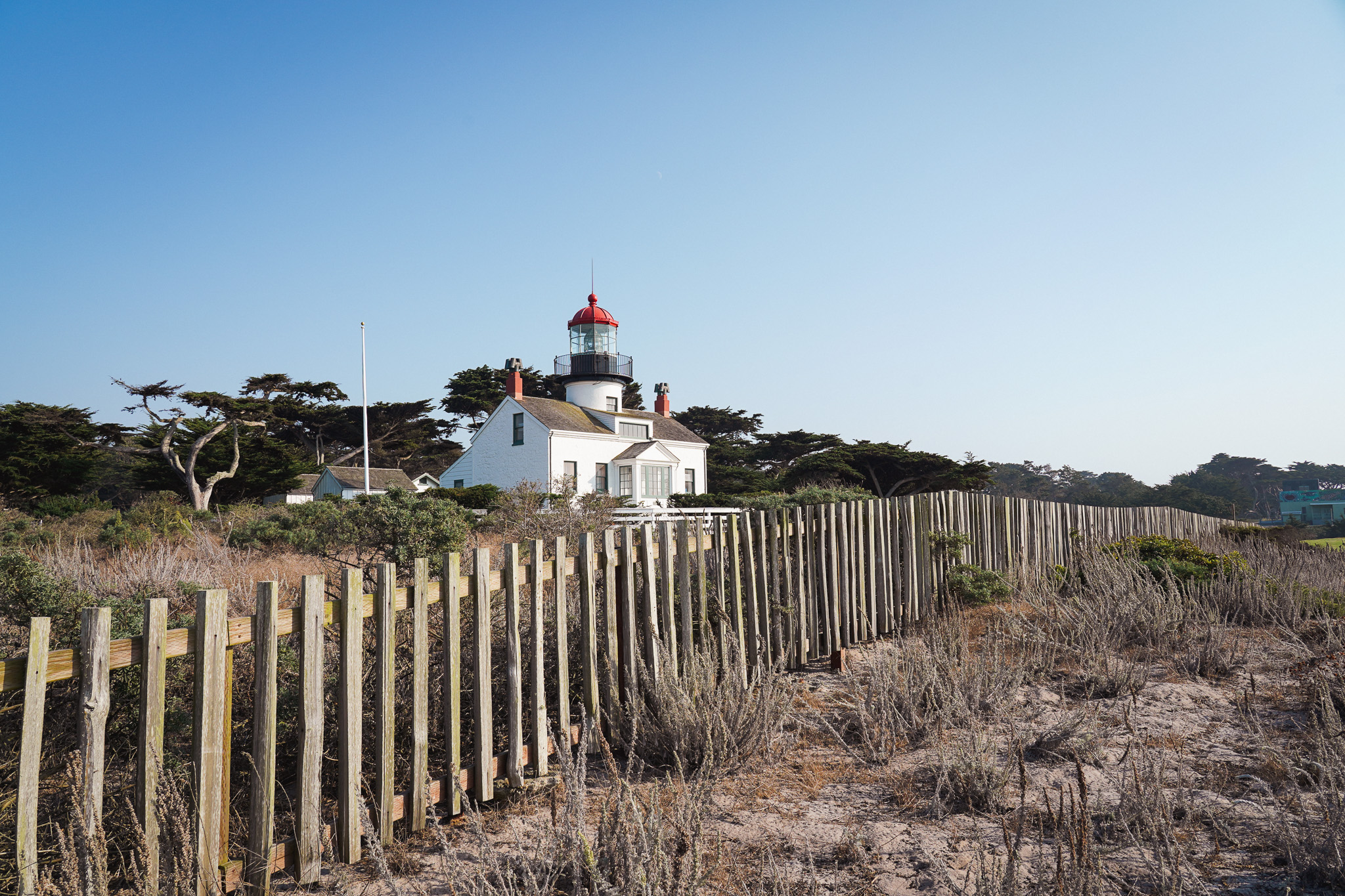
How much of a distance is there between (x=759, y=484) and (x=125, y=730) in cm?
4133

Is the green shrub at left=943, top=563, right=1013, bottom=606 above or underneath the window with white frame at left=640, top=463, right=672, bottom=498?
underneath

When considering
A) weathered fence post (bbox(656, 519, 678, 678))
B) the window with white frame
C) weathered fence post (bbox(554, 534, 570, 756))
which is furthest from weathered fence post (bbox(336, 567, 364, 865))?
the window with white frame

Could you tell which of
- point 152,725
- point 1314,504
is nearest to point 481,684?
point 152,725

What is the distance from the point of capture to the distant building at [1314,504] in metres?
59.7

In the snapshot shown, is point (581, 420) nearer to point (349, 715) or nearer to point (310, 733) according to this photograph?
point (349, 715)

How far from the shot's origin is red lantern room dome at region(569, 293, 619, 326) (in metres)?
38.2

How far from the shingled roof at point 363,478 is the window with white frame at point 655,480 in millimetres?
11174

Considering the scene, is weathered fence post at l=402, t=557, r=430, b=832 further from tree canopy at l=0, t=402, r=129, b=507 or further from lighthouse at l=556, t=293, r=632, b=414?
lighthouse at l=556, t=293, r=632, b=414

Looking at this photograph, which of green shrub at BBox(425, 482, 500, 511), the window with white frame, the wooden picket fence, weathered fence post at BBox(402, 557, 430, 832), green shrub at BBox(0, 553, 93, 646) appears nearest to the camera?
the wooden picket fence

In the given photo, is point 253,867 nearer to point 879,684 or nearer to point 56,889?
point 56,889

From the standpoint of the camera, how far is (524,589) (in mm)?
7289

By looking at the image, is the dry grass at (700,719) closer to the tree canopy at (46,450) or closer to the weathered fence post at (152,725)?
the weathered fence post at (152,725)

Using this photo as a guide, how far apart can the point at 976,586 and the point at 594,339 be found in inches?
1236

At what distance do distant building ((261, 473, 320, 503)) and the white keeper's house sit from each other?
21.9 ft
